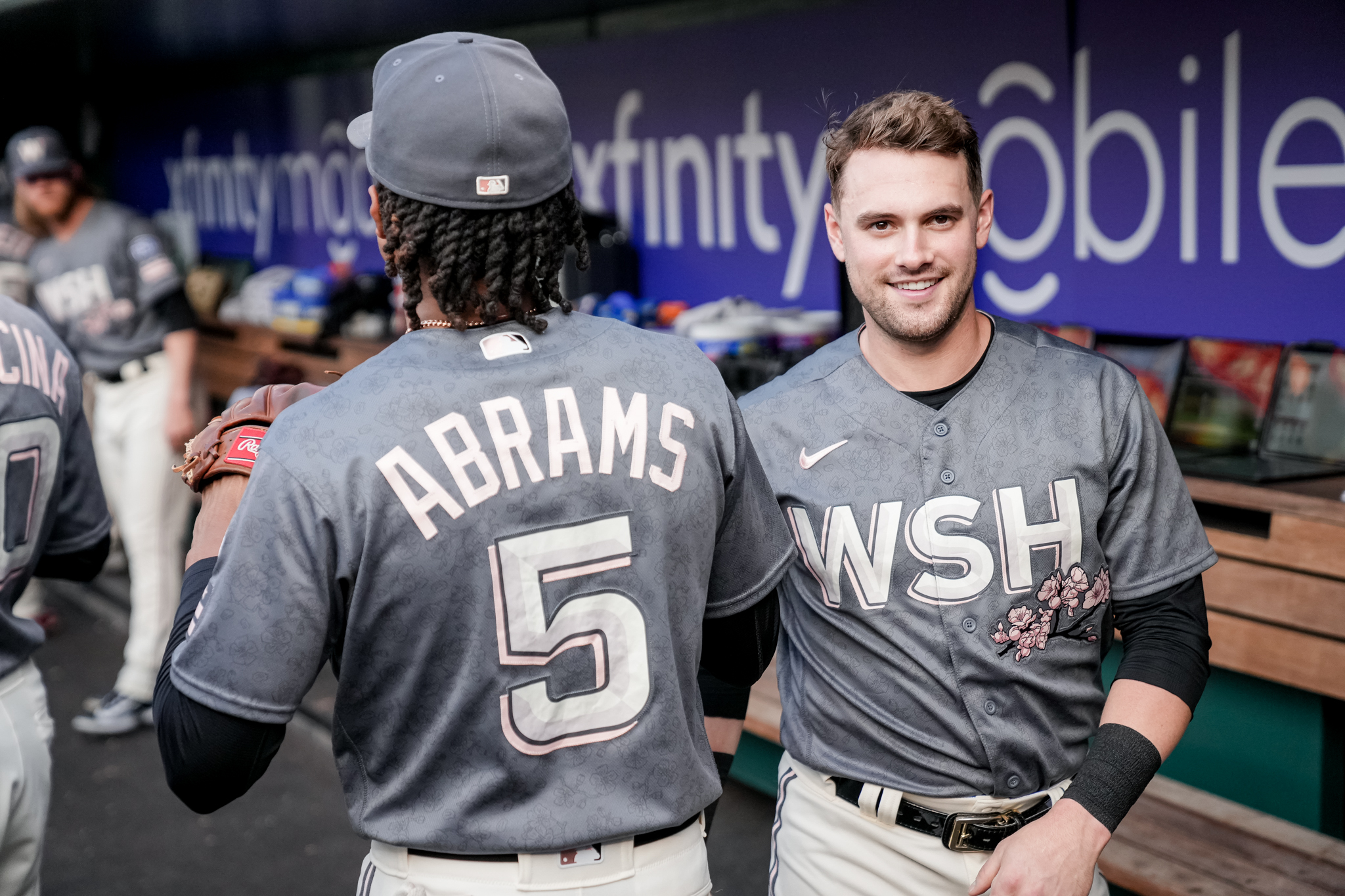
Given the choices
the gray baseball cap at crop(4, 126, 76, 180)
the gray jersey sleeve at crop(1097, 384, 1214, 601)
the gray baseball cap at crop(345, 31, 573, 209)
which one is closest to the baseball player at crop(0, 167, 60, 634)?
the gray baseball cap at crop(4, 126, 76, 180)

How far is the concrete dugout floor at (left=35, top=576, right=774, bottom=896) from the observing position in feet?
11.2

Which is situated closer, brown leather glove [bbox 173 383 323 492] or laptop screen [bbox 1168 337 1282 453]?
brown leather glove [bbox 173 383 323 492]

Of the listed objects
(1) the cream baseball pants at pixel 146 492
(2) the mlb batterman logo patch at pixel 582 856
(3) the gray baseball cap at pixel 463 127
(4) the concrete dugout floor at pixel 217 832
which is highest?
(3) the gray baseball cap at pixel 463 127

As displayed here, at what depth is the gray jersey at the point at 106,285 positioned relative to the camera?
4629mm

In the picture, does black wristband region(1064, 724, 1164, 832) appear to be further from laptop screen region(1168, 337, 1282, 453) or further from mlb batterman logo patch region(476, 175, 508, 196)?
laptop screen region(1168, 337, 1282, 453)

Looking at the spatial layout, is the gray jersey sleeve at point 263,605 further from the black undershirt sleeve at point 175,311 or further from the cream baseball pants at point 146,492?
the black undershirt sleeve at point 175,311

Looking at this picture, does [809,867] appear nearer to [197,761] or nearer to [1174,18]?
[197,761]

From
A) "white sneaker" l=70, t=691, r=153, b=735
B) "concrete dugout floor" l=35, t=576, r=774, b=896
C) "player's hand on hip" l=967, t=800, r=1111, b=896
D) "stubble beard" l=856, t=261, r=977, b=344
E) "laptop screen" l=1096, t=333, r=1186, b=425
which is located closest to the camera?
"player's hand on hip" l=967, t=800, r=1111, b=896

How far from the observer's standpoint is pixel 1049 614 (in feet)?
5.47

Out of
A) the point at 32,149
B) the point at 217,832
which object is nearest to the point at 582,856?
the point at 217,832

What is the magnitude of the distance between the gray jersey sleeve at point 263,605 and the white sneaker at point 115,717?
139 inches

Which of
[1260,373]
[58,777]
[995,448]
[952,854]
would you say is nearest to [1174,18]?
[1260,373]

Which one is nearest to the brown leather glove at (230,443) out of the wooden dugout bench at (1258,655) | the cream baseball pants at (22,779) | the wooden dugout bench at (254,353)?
the cream baseball pants at (22,779)

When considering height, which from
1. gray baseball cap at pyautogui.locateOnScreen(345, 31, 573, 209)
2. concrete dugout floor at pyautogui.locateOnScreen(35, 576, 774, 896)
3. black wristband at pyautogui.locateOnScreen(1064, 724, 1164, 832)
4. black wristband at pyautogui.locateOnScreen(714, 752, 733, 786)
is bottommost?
concrete dugout floor at pyautogui.locateOnScreen(35, 576, 774, 896)
